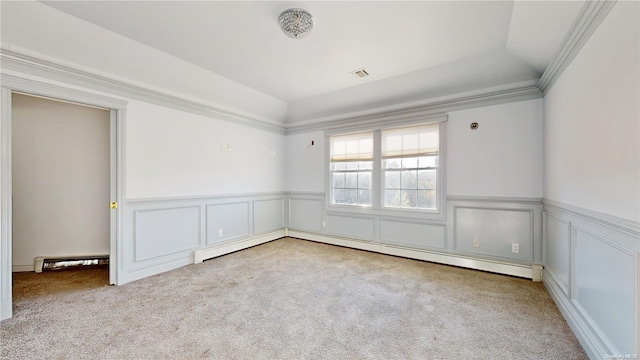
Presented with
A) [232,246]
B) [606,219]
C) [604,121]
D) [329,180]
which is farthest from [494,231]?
[232,246]

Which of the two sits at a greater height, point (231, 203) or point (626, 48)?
point (626, 48)

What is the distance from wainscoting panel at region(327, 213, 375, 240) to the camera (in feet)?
14.5

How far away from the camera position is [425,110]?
12.5 ft

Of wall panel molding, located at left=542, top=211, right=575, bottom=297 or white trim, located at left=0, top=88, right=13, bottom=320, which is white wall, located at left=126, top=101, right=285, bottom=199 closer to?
white trim, located at left=0, top=88, right=13, bottom=320

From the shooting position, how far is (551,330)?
2.03 m

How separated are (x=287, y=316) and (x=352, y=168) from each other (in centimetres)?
302

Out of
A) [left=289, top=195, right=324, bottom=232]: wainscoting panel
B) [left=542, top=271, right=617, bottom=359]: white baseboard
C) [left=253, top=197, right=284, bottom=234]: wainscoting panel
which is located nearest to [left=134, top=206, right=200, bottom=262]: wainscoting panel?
[left=253, top=197, right=284, bottom=234]: wainscoting panel

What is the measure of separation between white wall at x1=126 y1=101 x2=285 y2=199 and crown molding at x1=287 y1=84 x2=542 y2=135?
1296 millimetres

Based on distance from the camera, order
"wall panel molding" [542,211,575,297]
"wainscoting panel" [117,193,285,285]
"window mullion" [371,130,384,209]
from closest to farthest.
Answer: "wall panel molding" [542,211,575,297], "wainscoting panel" [117,193,285,285], "window mullion" [371,130,384,209]

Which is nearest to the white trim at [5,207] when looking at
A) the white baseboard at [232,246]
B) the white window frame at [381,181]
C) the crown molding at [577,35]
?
the white baseboard at [232,246]

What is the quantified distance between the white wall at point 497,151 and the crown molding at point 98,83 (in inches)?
146

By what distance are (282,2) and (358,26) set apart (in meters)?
0.77

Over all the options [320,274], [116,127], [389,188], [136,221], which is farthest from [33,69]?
[389,188]

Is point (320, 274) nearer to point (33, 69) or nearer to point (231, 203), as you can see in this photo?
point (231, 203)
